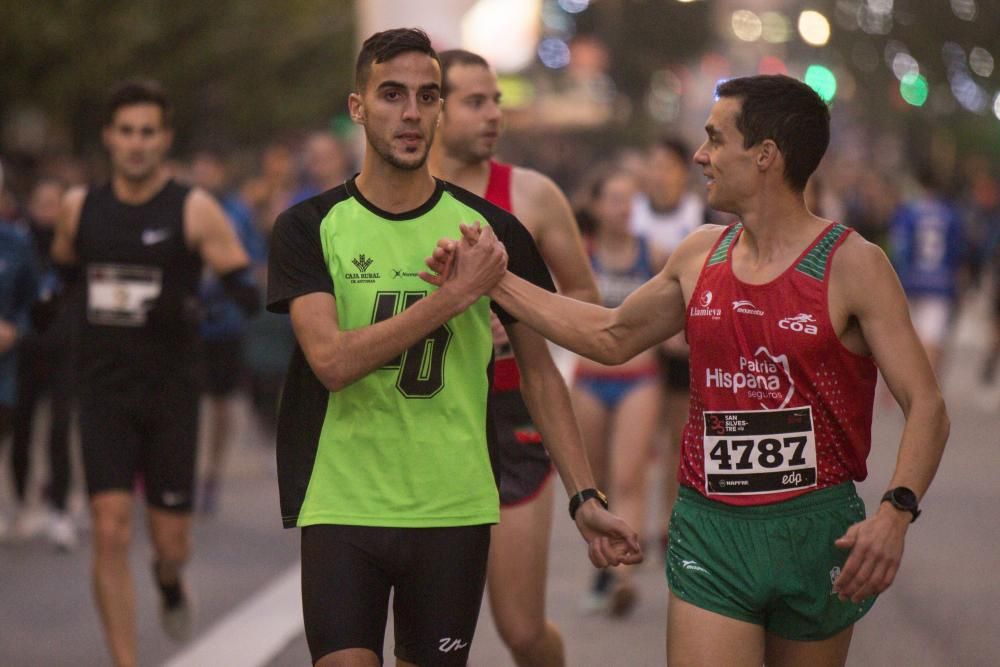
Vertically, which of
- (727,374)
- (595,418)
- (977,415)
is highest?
(727,374)

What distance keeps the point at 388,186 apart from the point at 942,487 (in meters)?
8.85

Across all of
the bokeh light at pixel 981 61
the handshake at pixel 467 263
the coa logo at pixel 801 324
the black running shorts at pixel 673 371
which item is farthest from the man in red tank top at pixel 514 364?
the bokeh light at pixel 981 61

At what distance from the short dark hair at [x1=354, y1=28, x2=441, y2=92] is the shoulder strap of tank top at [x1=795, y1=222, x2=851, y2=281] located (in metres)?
1.13

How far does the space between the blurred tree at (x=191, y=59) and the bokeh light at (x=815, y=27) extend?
16.8 meters

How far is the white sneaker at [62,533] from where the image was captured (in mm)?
10867

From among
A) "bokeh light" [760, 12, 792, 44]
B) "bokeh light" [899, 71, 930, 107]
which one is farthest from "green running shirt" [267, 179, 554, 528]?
"bokeh light" [760, 12, 792, 44]

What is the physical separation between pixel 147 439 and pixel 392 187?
3.00 m

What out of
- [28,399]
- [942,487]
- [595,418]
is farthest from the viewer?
Result: [942,487]

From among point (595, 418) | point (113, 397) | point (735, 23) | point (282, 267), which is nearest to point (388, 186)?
point (282, 267)

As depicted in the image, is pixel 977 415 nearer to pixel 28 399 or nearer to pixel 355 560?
pixel 28 399

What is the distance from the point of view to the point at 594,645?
8.24 m

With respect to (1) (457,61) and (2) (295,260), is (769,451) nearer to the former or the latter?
(2) (295,260)

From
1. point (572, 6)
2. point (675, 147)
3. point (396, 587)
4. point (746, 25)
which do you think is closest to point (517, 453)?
point (396, 587)

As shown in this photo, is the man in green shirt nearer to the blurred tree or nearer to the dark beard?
the dark beard
